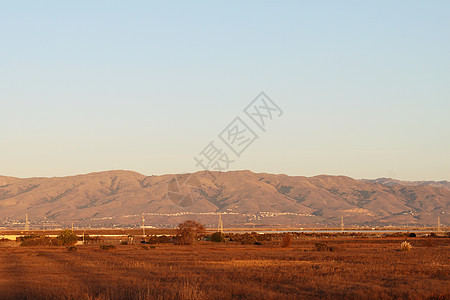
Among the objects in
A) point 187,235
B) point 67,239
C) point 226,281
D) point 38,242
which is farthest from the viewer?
point 38,242

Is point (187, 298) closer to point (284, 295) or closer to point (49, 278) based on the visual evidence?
point (284, 295)

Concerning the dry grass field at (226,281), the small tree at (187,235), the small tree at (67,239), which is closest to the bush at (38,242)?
the small tree at (67,239)

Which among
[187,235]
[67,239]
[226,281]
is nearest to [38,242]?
[67,239]

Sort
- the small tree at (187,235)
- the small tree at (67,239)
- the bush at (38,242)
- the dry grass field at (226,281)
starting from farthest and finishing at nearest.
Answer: the bush at (38,242), the small tree at (67,239), the small tree at (187,235), the dry grass field at (226,281)

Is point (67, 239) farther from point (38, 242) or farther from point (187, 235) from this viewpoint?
point (187, 235)

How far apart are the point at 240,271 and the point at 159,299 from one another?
14.2 metres

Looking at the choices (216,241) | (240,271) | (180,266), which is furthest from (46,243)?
(240,271)

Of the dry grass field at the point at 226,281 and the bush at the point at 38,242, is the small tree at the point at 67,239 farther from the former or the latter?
the dry grass field at the point at 226,281

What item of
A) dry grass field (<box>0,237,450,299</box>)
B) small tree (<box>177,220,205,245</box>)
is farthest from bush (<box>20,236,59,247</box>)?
dry grass field (<box>0,237,450,299</box>)

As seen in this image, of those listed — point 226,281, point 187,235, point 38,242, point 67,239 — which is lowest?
point 38,242

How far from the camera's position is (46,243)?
94.3 m

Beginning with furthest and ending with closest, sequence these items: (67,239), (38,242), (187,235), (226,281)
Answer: (38,242) → (187,235) → (67,239) → (226,281)

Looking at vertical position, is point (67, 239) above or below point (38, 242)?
above

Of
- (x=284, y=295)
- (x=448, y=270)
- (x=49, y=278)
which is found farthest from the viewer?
(x=448, y=270)
